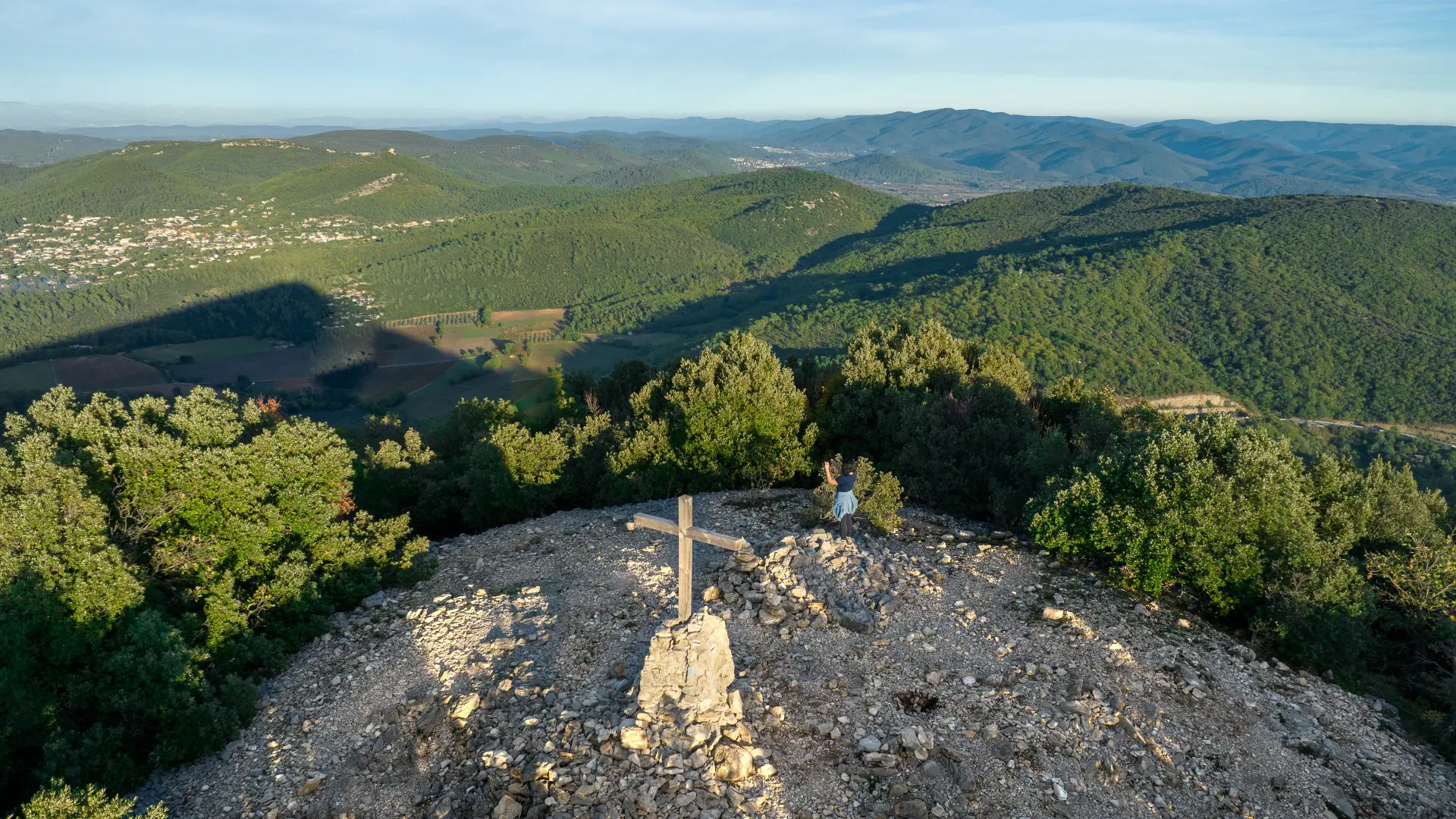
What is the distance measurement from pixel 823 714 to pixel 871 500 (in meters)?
7.95

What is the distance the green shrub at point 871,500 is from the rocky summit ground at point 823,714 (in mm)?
1802

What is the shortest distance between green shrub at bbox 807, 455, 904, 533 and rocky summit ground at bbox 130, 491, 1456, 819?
1.80 m

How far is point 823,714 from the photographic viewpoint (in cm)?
1202

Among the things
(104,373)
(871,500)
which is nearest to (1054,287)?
(871,500)

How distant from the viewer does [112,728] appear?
38.0 feet

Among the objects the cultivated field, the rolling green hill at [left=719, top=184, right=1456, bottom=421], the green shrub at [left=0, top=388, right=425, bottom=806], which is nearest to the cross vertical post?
the green shrub at [left=0, top=388, right=425, bottom=806]

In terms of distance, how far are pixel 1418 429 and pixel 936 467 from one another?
79.5 m

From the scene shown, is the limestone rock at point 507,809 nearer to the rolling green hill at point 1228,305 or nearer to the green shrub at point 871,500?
the green shrub at point 871,500

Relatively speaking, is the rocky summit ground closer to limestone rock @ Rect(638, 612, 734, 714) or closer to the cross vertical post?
limestone rock @ Rect(638, 612, 734, 714)

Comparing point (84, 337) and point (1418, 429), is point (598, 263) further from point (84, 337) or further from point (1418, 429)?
point (1418, 429)

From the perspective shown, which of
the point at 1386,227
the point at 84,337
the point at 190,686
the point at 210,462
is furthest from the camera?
the point at 84,337

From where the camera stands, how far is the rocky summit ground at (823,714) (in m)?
10.7

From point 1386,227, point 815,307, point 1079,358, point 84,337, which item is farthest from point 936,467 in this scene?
point 84,337

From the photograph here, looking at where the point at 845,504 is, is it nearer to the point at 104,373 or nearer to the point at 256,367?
the point at 104,373
